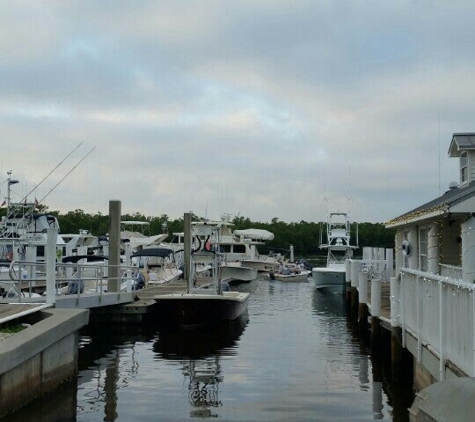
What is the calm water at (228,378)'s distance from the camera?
12383 mm

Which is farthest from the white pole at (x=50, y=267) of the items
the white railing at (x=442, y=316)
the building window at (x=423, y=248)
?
the building window at (x=423, y=248)

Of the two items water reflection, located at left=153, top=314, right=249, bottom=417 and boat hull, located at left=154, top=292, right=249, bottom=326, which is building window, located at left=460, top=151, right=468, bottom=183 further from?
water reflection, located at left=153, top=314, right=249, bottom=417

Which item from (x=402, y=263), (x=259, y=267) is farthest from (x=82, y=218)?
(x=402, y=263)

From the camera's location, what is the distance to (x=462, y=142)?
22.8 m

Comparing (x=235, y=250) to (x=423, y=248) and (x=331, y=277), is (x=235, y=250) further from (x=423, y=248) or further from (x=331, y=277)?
(x=423, y=248)

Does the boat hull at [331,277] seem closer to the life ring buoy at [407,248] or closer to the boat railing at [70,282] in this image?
the boat railing at [70,282]

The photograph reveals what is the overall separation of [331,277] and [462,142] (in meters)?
23.7

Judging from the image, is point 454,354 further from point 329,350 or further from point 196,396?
point 329,350

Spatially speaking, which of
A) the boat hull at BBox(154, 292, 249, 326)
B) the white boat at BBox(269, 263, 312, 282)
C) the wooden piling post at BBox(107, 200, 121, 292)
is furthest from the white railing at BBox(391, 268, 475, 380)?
the white boat at BBox(269, 263, 312, 282)

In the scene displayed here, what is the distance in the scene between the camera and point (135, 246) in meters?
59.8

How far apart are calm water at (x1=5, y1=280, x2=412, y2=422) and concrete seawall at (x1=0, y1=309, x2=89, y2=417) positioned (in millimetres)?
288

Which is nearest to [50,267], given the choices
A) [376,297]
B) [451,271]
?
[376,297]

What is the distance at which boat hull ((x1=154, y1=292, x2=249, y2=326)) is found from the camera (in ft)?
77.4

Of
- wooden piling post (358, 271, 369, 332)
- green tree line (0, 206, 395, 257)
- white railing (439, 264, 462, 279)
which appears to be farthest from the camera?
green tree line (0, 206, 395, 257)
